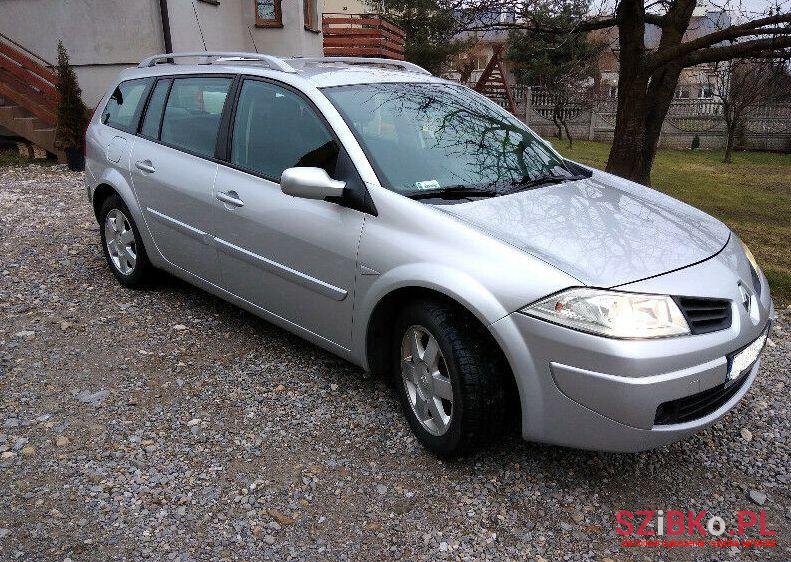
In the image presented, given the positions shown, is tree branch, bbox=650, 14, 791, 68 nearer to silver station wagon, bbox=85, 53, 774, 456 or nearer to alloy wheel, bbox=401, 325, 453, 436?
silver station wagon, bbox=85, 53, 774, 456

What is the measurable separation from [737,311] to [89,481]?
2.90 meters

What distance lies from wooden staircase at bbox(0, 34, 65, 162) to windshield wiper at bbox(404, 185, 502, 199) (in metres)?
10.0

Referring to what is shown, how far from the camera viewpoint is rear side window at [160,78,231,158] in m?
4.07

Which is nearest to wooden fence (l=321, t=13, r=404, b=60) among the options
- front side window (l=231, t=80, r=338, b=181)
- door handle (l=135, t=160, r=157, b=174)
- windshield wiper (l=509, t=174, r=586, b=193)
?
door handle (l=135, t=160, r=157, b=174)

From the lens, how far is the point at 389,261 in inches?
117

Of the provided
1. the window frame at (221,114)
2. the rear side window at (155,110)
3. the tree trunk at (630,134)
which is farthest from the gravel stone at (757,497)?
Result: the tree trunk at (630,134)

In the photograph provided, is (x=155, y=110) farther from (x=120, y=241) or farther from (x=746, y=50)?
(x=746, y=50)

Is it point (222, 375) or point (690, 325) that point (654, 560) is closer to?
point (690, 325)

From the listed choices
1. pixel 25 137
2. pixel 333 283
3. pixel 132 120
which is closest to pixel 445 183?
pixel 333 283

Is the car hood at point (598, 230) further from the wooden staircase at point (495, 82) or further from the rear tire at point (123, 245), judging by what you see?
the wooden staircase at point (495, 82)

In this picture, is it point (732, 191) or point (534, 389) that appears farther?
point (732, 191)

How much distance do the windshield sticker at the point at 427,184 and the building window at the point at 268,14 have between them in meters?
14.6

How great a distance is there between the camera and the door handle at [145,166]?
445 centimetres

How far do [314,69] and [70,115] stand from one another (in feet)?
26.8
